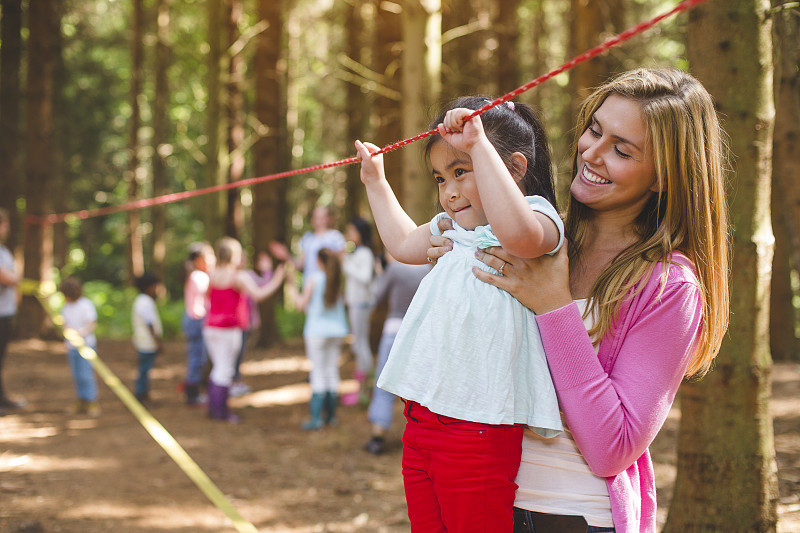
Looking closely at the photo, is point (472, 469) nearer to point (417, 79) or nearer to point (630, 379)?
point (630, 379)

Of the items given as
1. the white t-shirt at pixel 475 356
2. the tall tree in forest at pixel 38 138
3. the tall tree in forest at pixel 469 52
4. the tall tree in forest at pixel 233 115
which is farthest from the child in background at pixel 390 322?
A: the tall tree in forest at pixel 38 138

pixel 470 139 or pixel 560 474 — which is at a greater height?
pixel 470 139

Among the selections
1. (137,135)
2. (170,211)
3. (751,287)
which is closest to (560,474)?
(751,287)

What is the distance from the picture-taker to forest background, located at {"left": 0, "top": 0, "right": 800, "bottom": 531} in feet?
10.5

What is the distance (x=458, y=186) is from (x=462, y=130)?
26 cm

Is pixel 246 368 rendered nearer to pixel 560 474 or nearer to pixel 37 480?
pixel 37 480

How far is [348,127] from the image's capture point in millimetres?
16328

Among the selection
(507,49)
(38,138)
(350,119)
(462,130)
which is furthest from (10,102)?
(462,130)

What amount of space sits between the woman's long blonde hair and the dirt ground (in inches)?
96.6

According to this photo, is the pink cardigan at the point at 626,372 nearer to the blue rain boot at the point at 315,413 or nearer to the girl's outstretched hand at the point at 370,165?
the girl's outstretched hand at the point at 370,165

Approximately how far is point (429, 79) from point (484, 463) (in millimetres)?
6733

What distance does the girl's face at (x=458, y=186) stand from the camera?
74.2 inches

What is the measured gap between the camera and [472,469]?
5.65 ft

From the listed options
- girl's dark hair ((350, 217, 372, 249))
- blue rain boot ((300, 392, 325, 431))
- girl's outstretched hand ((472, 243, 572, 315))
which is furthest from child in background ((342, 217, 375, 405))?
girl's outstretched hand ((472, 243, 572, 315))
